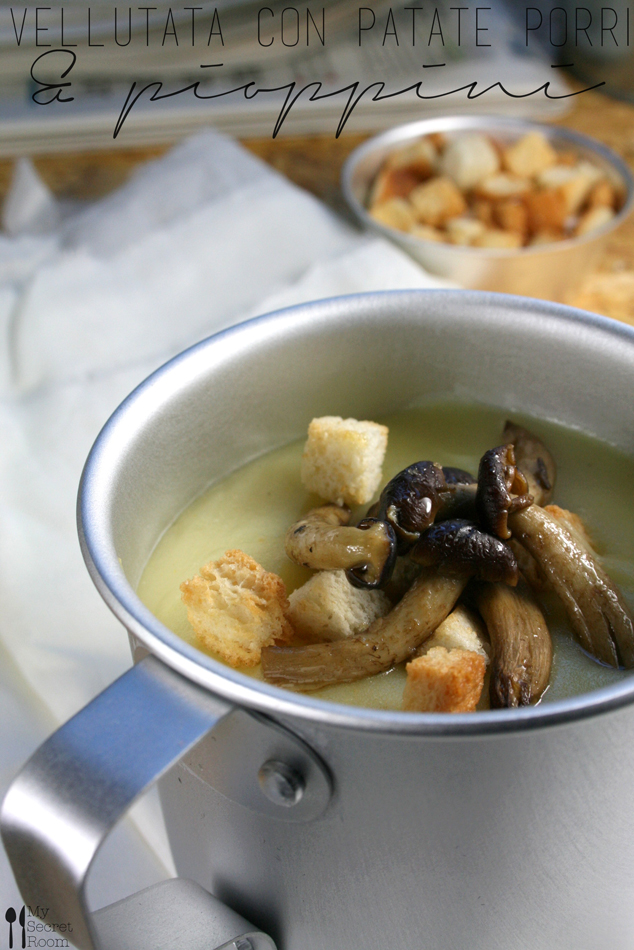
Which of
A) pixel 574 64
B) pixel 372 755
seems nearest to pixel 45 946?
pixel 372 755

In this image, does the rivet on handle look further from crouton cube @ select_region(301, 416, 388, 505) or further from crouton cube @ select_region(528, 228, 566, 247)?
crouton cube @ select_region(528, 228, 566, 247)

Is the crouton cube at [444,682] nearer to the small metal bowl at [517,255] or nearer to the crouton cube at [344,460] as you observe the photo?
the crouton cube at [344,460]

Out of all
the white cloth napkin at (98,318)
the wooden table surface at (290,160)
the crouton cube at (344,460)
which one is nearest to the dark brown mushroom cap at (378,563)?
the crouton cube at (344,460)

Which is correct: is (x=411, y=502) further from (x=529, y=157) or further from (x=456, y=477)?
(x=529, y=157)

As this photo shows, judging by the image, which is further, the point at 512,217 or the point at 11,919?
the point at 512,217

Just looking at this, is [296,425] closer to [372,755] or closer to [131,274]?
[372,755]

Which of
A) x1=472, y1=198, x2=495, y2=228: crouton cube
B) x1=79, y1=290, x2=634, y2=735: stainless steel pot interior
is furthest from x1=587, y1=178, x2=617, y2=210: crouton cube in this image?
x1=79, y1=290, x2=634, y2=735: stainless steel pot interior

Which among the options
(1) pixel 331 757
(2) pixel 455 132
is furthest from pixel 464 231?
(1) pixel 331 757
